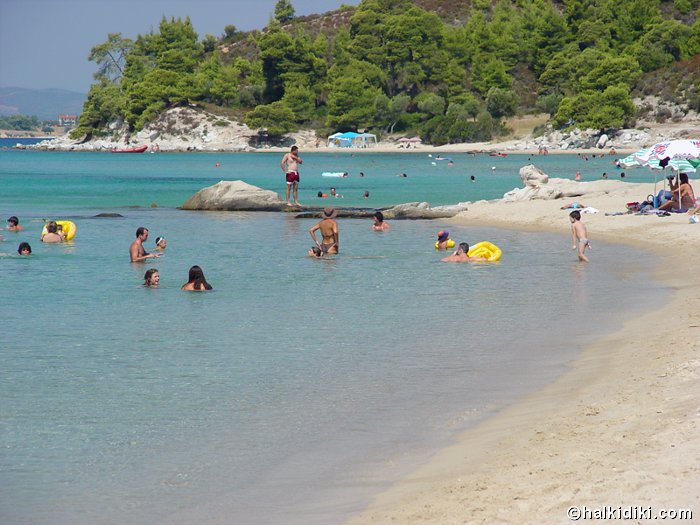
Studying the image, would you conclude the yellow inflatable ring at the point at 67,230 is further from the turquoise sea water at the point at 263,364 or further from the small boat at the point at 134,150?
the small boat at the point at 134,150

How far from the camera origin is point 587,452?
7500 mm

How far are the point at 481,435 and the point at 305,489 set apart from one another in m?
1.91

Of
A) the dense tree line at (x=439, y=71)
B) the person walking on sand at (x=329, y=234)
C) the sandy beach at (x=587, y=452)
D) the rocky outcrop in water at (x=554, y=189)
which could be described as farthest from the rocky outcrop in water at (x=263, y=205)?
the dense tree line at (x=439, y=71)

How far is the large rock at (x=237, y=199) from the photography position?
3609cm

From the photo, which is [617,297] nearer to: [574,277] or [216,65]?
[574,277]

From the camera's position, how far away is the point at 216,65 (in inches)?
5935

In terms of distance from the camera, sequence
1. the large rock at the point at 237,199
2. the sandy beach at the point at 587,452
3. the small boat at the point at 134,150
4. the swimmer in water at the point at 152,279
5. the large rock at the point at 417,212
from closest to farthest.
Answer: the sandy beach at the point at 587,452, the swimmer in water at the point at 152,279, the large rock at the point at 417,212, the large rock at the point at 237,199, the small boat at the point at 134,150

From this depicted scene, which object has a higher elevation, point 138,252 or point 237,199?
point 237,199

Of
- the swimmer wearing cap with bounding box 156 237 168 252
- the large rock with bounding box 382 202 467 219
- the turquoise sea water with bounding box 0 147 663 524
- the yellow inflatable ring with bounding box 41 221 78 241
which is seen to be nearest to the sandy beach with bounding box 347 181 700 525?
the turquoise sea water with bounding box 0 147 663 524

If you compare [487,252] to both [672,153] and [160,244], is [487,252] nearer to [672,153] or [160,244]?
[672,153]

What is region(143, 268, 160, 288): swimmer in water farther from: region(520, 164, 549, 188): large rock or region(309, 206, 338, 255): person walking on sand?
region(520, 164, 549, 188): large rock

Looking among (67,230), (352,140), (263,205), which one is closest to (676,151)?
(263,205)

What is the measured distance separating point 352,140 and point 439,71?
16478 mm

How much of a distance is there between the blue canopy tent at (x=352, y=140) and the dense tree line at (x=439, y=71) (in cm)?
337
